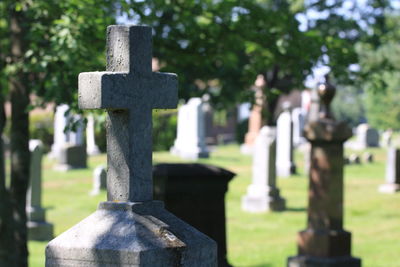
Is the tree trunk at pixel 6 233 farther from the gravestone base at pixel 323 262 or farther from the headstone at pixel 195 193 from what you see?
the gravestone base at pixel 323 262

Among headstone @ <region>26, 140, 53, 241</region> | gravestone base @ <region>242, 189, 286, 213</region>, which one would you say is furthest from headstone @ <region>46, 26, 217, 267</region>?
gravestone base @ <region>242, 189, 286, 213</region>

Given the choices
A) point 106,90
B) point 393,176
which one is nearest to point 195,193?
point 106,90

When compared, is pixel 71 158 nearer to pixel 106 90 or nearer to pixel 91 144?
pixel 91 144

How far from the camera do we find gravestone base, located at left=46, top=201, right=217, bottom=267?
135 inches

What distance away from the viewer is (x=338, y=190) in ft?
32.3

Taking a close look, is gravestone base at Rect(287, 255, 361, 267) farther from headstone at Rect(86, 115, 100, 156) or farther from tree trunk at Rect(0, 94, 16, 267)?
headstone at Rect(86, 115, 100, 156)

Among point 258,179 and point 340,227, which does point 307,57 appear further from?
point 258,179

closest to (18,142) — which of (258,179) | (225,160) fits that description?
(258,179)

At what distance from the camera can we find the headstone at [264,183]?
55.5 feet

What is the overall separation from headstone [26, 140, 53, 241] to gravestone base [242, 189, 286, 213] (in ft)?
14.4

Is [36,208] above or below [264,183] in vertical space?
below

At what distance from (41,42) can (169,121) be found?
23575 mm

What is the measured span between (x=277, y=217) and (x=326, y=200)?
6400 mm

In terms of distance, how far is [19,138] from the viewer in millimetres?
10008
